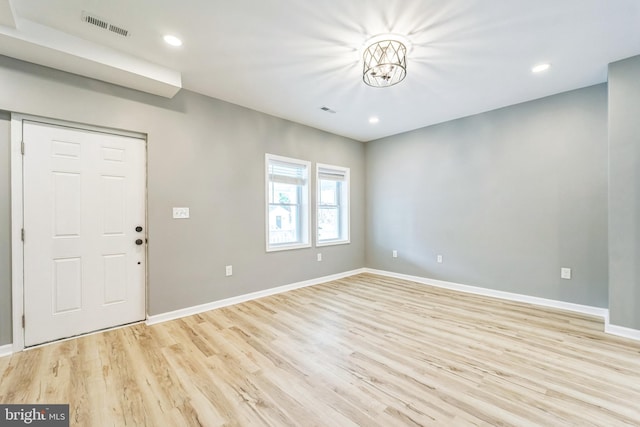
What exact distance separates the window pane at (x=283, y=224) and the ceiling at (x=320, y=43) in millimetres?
1781

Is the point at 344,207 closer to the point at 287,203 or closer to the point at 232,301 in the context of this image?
the point at 287,203

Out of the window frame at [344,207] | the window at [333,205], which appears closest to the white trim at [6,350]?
the window at [333,205]

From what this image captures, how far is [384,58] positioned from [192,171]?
2.53 m

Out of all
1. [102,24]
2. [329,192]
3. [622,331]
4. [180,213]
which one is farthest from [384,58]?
[622,331]

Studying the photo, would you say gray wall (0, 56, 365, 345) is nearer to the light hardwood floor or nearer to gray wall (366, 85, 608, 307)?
the light hardwood floor

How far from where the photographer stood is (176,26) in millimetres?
2207

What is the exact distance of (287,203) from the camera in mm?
4555

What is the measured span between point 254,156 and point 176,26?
189cm

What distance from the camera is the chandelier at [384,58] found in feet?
7.80

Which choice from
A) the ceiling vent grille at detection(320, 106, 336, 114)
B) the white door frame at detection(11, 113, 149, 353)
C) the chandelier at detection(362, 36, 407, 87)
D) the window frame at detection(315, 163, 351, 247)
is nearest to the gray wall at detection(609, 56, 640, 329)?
the chandelier at detection(362, 36, 407, 87)

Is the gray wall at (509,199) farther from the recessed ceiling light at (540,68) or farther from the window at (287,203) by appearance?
the window at (287,203)

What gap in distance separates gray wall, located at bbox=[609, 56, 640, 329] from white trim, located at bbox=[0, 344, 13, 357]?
5663 mm

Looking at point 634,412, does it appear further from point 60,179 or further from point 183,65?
point 60,179

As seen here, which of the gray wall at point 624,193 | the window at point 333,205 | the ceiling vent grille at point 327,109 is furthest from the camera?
the window at point 333,205
